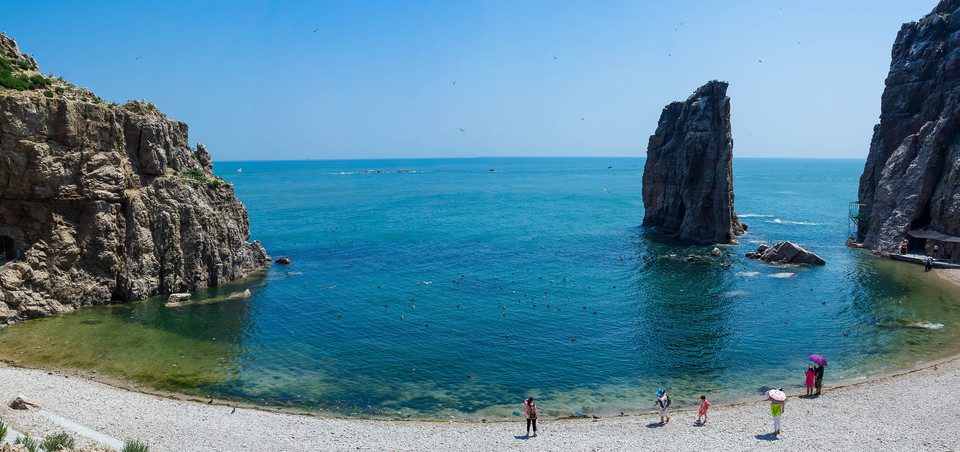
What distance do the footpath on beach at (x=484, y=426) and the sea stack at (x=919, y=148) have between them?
42.1 metres

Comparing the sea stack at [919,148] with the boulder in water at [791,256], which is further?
the boulder in water at [791,256]

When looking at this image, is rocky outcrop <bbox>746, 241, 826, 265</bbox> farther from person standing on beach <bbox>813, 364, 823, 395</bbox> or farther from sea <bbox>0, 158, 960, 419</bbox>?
person standing on beach <bbox>813, 364, 823, 395</bbox>

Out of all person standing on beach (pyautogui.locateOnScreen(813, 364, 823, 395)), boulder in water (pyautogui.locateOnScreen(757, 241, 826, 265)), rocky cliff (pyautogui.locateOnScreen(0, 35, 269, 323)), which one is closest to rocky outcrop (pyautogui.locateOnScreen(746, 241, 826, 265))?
boulder in water (pyautogui.locateOnScreen(757, 241, 826, 265))

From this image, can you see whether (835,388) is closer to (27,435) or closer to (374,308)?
(374,308)

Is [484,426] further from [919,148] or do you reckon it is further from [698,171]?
[919,148]

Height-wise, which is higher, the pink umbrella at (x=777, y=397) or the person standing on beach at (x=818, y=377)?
the pink umbrella at (x=777, y=397)

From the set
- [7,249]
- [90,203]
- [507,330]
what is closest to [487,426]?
[507,330]

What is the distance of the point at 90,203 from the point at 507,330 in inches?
1376

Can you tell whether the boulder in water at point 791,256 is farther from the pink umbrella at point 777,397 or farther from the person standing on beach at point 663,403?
the person standing on beach at point 663,403

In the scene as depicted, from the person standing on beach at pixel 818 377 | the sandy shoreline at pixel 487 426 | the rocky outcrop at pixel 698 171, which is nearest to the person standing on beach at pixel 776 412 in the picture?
the sandy shoreline at pixel 487 426

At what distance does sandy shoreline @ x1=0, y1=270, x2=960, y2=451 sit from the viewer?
25297 mm

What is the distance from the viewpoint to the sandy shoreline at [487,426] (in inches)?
996

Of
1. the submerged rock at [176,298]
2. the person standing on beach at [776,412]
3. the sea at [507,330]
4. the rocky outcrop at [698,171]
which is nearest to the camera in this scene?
the person standing on beach at [776,412]

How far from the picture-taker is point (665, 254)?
7425 cm
